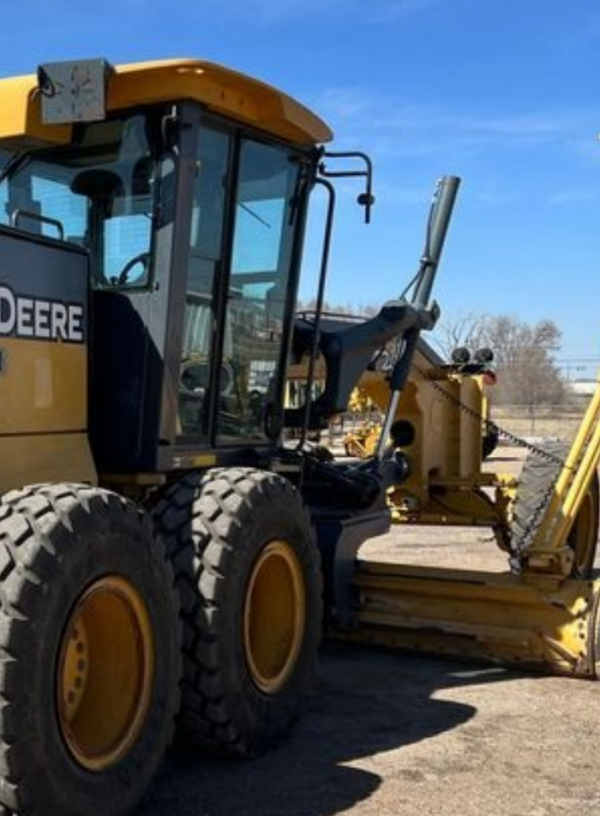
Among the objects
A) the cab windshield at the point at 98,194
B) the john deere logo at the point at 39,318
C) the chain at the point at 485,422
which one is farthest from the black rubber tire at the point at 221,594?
the chain at the point at 485,422

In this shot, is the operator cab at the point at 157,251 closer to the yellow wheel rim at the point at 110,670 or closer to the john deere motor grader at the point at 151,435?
the john deere motor grader at the point at 151,435

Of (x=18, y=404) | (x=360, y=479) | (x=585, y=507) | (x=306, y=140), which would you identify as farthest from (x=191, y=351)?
(x=585, y=507)

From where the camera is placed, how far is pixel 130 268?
471 cm

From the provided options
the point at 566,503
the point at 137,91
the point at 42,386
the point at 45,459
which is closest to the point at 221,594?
the point at 45,459

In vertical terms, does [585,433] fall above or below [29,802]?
above

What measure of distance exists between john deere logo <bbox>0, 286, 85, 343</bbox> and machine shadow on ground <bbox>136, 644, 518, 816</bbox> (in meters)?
1.81

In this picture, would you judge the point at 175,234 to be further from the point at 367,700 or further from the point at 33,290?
the point at 367,700

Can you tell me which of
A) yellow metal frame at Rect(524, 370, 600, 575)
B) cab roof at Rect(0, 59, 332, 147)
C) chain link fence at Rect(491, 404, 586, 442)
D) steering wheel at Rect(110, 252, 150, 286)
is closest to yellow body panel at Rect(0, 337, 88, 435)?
steering wheel at Rect(110, 252, 150, 286)

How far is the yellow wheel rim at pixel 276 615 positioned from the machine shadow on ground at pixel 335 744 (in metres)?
0.32

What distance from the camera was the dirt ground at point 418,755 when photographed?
406 cm

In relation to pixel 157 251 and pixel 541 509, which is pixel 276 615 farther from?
pixel 541 509

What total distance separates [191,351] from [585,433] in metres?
2.91

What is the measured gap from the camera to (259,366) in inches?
218

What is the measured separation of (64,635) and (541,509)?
4.41m
